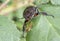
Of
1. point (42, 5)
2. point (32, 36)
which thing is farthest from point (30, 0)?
point (32, 36)

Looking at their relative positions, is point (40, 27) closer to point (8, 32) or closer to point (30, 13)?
point (30, 13)

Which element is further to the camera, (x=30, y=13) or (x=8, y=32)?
(x=30, y=13)

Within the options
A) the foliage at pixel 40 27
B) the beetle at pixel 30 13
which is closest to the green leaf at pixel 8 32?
the foliage at pixel 40 27

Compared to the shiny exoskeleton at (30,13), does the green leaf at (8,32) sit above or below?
below

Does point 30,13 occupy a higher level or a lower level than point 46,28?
higher

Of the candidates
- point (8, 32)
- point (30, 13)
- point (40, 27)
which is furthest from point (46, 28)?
point (8, 32)

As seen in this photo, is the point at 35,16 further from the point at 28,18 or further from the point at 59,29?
the point at 59,29

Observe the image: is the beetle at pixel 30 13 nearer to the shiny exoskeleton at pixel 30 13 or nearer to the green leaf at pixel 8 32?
the shiny exoskeleton at pixel 30 13

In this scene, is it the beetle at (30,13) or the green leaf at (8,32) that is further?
the beetle at (30,13)
